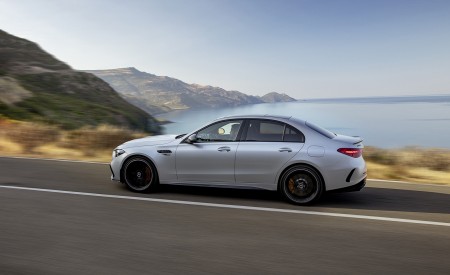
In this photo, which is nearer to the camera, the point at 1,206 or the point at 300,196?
the point at 1,206

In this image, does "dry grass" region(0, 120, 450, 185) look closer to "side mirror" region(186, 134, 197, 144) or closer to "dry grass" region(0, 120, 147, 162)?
"dry grass" region(0, 120, 147, 162)

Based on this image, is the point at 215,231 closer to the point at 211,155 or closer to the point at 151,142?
the point at 211,155

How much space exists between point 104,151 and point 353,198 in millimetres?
9007

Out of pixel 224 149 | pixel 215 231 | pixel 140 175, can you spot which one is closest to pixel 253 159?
pixel 224 149

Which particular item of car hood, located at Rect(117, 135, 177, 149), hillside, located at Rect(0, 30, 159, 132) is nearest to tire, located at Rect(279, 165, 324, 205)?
car hood, located at Rect(117, 135, 177, 149)

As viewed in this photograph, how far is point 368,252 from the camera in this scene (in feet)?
15.0

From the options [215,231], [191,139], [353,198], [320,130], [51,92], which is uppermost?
[51,92]

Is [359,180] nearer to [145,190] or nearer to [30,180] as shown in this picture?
[145,190]

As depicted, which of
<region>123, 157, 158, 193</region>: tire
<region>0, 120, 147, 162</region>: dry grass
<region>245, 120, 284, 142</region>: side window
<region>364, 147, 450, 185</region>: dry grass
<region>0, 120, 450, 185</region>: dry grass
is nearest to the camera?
<region>245, 120, 284, 142</region>: side window

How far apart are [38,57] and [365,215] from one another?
11498cm

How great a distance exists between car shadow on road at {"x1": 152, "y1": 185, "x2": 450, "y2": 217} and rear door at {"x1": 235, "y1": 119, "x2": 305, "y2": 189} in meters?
0.42

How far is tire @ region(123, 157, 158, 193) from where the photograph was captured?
7258 mm

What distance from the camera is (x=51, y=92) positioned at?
88500mm

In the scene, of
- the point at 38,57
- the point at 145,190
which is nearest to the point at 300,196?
the point at 145,190
